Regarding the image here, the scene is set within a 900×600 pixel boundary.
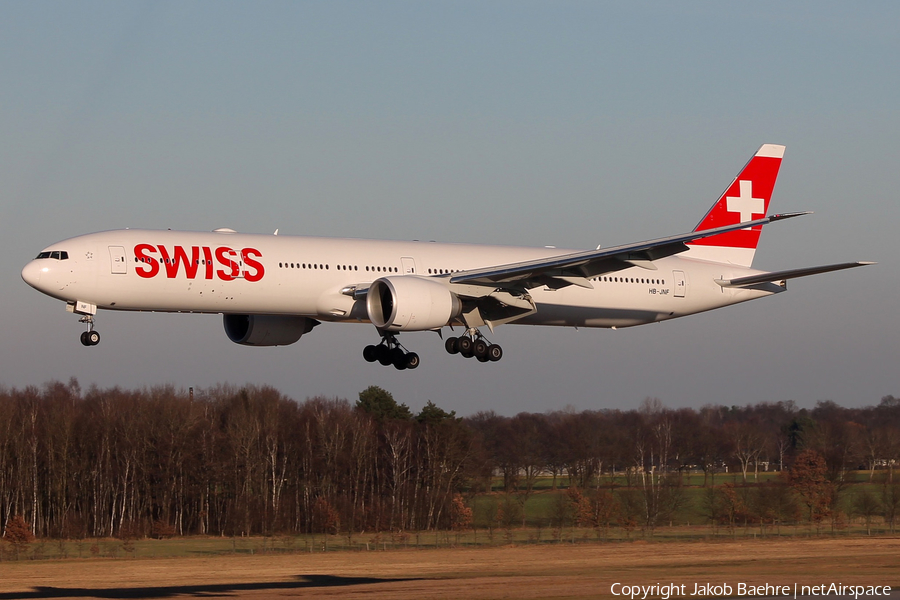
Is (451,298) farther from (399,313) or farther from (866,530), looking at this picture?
(866,530)

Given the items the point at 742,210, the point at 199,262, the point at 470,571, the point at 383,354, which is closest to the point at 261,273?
the point at 199,262

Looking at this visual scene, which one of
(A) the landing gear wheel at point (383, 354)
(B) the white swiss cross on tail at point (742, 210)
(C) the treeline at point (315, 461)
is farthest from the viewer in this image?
(C) the treeline at point (315, 461)

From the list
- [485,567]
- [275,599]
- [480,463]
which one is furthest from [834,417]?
[275,599]

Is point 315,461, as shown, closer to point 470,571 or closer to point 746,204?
point 470,571

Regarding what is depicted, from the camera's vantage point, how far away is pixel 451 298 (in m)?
40.2

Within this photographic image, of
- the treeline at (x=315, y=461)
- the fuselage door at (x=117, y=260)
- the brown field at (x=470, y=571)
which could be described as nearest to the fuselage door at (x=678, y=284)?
the brown field at (x=470, y=571)

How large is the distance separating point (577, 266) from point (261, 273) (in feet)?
36.6

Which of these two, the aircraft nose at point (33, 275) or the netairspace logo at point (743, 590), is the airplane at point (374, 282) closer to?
the aircraft nose at point (33, 275)

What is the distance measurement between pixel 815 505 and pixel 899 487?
5.98m

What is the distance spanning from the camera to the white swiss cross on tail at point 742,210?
50.7 m

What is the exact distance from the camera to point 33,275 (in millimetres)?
36656

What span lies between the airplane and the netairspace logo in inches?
412

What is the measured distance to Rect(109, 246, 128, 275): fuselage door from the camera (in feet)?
122

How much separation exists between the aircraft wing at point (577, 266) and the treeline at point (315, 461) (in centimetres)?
4458
